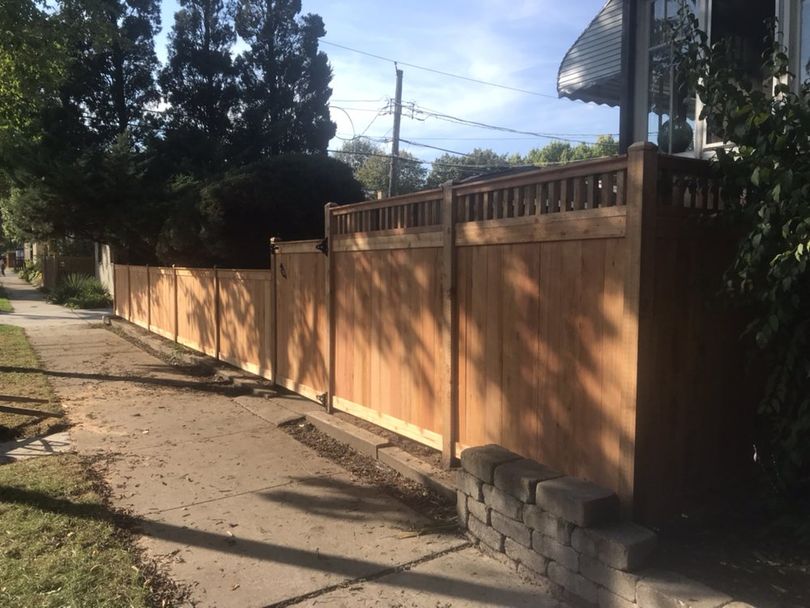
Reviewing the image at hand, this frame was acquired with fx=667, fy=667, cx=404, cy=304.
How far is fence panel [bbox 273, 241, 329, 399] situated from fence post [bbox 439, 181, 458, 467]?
90.2 inches

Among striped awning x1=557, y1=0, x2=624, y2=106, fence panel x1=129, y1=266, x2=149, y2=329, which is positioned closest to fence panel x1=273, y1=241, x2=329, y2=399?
striped awning x1=557, y1=0, x2=624, y2=106

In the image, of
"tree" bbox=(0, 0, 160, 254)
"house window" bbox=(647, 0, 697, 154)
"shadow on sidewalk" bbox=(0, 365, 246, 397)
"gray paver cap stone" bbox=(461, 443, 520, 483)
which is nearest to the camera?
"gray paver cap stone" bbox=(461, 443, 520, 483)

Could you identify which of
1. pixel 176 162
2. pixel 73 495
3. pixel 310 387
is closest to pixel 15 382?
pixel 310 387

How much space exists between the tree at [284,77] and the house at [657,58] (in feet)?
67.6

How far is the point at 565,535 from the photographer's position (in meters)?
3.35

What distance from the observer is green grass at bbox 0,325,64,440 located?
6766 mm

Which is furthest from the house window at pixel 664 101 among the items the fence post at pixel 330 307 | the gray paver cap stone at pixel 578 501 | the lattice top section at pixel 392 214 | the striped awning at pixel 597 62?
the gray paver cap stone at pixel 578 501

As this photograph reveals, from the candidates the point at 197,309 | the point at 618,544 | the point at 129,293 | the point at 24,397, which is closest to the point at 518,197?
the point at 618,544

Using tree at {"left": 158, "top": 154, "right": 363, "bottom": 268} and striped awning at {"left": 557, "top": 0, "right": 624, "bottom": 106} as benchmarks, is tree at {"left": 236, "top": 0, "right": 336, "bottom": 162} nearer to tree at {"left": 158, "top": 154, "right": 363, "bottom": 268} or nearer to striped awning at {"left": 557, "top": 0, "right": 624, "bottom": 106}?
tree at {"left": 158, "top": 154, "right": 363, "bottom": 268}

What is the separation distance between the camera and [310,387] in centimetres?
761

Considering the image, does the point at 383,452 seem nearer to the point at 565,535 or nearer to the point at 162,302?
the point at 565,535

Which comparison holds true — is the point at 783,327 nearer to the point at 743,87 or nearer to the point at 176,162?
the point at 743,87

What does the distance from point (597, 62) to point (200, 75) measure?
23.3 m

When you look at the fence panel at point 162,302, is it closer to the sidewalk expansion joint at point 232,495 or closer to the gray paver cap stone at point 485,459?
the sidewalk expansion joint at point 232,495
